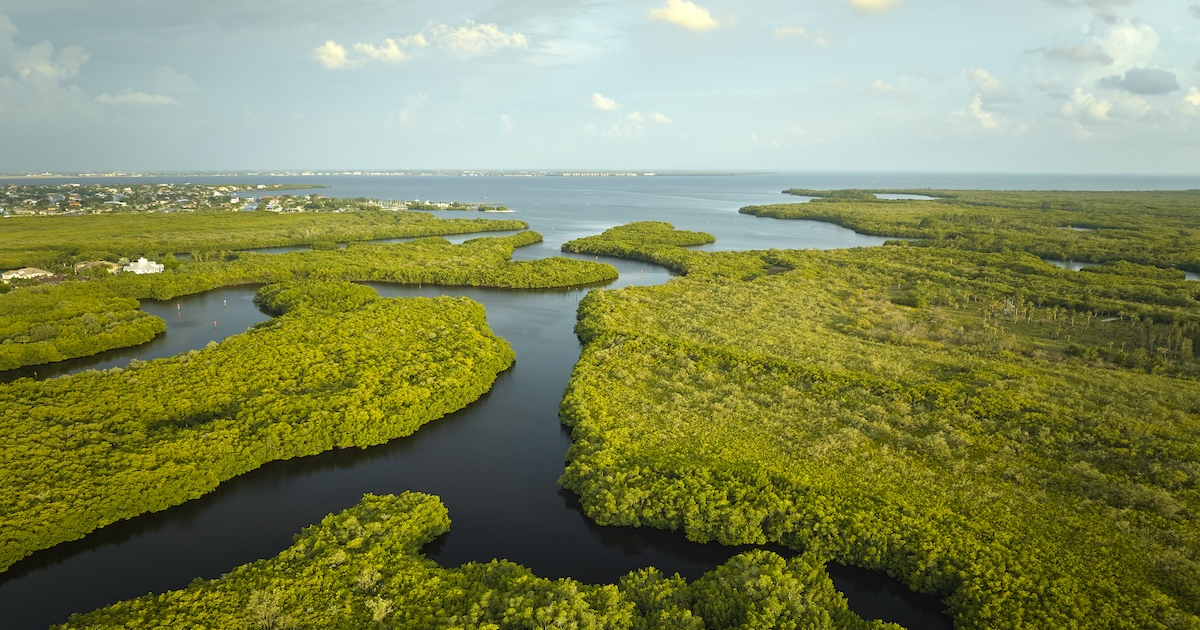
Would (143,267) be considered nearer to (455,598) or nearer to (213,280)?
(213,280)

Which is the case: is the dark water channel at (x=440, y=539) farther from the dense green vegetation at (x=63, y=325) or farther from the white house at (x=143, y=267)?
the white house at (x=143, y=267)

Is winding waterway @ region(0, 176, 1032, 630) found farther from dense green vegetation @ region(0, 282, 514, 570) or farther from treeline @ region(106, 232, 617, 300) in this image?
treeline @ region(106, 232, 617, 300)

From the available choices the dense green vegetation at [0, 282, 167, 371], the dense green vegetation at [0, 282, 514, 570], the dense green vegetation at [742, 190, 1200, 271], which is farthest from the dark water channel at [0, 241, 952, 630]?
the dense green vegetation at [742, 190, 1200, 271]

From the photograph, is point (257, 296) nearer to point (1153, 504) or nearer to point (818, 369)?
point (818, 369)

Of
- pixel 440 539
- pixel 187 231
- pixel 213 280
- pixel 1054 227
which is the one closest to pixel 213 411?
pixel 440 539

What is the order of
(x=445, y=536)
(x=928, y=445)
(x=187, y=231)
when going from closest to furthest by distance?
(x=445, y=536) < (x=928, y=445) < (x=187, y=231)
